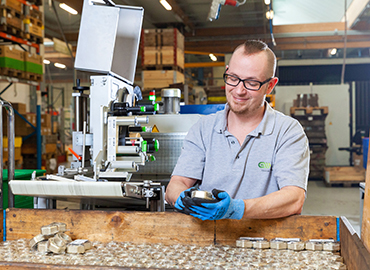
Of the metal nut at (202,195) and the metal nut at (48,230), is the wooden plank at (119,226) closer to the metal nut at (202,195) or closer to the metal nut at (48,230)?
the metal nut at (48,230)

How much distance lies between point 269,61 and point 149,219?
2.76ft

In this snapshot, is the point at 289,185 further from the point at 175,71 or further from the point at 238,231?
the point at 175,71

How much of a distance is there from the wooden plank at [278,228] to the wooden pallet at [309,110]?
25.3 ft

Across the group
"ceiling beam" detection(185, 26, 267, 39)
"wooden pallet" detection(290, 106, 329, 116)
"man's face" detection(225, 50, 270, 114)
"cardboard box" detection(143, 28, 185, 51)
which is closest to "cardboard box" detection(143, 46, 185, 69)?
"cardboard box" detection(143, 28, 185, 51)

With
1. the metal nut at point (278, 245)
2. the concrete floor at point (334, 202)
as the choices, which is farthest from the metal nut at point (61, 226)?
the concrete floor at point (334, 202)

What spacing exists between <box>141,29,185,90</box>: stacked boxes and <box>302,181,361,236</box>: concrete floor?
3.42 m

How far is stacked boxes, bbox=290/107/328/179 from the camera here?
8.43m

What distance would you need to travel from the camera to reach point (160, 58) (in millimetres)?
7160

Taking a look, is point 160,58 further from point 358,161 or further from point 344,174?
point 358,161

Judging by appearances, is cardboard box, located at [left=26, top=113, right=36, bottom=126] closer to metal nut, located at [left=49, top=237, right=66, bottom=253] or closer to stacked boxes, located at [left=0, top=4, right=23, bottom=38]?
stacked boxes, located at [left=0, top=4, right=23, bottom=38]

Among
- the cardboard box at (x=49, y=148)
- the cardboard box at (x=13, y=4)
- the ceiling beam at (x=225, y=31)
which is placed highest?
the ceiling beam at (x=225, y=31)

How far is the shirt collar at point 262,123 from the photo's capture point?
160cm

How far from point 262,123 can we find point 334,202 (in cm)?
483

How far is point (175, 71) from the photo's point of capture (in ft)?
23.3
